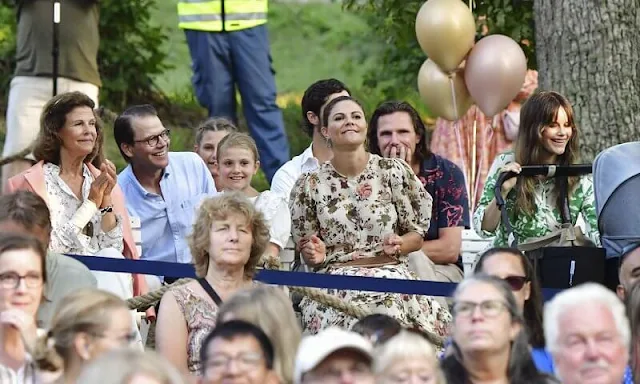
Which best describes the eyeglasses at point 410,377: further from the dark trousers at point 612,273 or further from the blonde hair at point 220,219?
the dark trousers at point 612,273

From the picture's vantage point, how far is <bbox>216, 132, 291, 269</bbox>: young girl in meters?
9.64

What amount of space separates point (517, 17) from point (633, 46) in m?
1.73

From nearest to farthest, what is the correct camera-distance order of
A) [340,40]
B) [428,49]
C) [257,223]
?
[257,223] → [428,49] → [340,40]

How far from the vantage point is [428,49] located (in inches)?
466

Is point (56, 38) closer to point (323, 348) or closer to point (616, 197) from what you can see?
point (616, 197)

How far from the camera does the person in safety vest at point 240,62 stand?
523 inches

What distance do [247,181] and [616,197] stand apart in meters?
2.03

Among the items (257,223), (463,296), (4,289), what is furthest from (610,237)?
(4,289)

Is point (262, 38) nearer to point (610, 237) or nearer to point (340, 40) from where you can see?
point (610, 237)

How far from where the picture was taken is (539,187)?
372 inches

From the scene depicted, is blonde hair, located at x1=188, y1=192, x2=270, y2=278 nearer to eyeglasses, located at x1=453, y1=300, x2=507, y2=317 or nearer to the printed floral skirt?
the printed floral skirt

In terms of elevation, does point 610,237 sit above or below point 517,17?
below

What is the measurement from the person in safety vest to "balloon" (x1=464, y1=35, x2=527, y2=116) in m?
1.95

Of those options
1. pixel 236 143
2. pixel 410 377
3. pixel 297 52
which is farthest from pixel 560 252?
pixel 297 52
